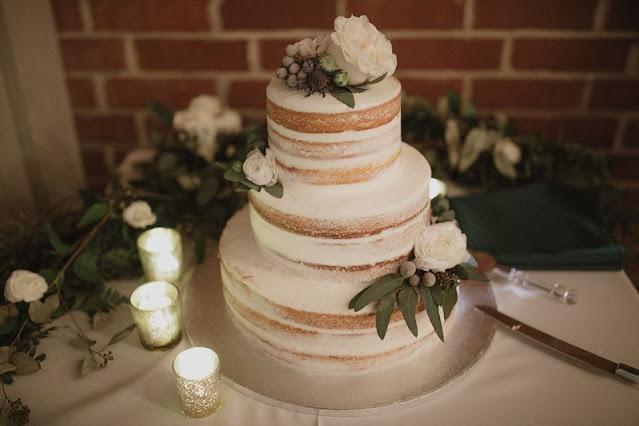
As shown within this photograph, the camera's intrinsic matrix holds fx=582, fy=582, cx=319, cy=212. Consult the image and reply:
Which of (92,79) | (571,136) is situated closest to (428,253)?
(571,136)

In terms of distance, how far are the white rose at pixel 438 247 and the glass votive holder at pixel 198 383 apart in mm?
384

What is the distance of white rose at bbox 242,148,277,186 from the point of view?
962 mm

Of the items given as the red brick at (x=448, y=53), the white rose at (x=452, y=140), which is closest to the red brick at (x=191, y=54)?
the red brick at (x=448, y=53)

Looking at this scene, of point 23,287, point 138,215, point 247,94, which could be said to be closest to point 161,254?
point 138,215

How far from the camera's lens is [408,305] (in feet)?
3.18

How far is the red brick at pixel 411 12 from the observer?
164 centimetres

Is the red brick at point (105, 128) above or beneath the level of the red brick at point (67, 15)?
beneath

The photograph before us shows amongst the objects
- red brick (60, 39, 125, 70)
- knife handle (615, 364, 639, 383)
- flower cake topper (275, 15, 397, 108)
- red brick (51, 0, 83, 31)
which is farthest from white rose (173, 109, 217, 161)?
knife handle (615, 364, 639, 383)

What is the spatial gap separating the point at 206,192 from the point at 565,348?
0.84 meters

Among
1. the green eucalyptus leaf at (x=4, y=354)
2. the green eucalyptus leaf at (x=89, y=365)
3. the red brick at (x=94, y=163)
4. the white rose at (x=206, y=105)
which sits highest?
the white rose at (x=206, y=105)

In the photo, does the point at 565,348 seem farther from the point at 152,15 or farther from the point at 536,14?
the point at 152,15

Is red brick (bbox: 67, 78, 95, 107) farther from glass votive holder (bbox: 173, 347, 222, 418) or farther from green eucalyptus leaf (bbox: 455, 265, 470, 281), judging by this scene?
green eucalyptus leaf (bbox: 455, 265, 470, 281)

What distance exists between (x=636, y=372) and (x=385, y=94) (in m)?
0.64

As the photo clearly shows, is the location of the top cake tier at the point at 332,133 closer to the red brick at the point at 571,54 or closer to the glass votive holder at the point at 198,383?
the glass votive holder at the point at 198,383
